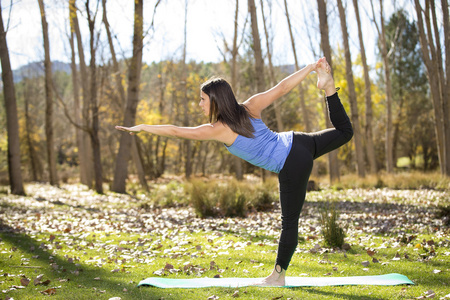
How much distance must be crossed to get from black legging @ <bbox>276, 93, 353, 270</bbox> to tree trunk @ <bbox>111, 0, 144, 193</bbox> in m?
12.4

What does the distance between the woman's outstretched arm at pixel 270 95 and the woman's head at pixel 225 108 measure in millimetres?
125

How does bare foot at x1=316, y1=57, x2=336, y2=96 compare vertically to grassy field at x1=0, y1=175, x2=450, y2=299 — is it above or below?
above

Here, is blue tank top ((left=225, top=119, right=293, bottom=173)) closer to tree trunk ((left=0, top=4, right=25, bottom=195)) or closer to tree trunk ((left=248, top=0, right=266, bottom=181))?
tree trunk ((left=248, top=0, right=266, bottom=181))

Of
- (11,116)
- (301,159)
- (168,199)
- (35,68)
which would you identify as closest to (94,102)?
(11,116)

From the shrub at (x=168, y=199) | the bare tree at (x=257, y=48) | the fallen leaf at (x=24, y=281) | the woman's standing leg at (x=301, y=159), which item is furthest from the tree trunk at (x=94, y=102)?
the woman's standing leg at (x=301, y=159)

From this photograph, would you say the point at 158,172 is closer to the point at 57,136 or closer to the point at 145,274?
the point at 145,274

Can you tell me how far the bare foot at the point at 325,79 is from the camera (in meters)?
3.77

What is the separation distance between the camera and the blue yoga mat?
158 inches

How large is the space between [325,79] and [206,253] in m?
3.14

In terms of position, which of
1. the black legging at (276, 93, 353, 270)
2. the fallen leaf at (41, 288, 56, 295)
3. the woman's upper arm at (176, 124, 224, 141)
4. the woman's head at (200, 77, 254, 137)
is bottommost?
the fallen leaf at (41, 288, 56, 295)

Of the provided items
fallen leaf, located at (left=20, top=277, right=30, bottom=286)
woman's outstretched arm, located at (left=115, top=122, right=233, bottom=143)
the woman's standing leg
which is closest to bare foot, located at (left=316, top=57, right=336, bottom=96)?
the woman's standing leg

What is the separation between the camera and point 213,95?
368 cm

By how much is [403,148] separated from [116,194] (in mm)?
26778

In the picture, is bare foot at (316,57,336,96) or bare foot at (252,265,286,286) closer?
bare foot at (316,57,336,96)
